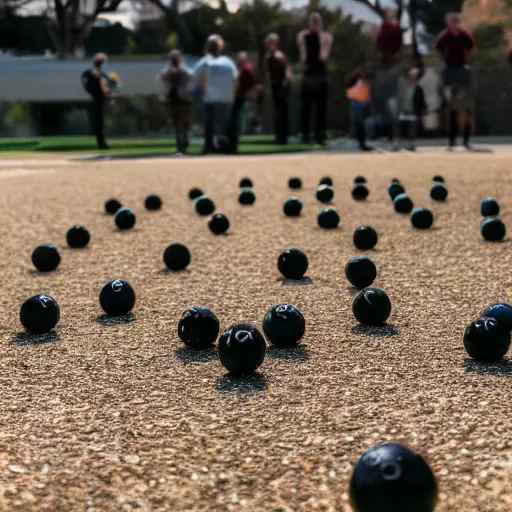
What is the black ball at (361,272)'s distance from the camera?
4.98 metres

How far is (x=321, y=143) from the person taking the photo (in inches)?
802

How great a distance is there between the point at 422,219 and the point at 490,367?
392 centimetres

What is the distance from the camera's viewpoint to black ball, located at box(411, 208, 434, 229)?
7320mm

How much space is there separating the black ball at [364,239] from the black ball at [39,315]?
2809 mm

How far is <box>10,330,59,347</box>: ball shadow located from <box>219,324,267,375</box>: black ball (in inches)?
43.3

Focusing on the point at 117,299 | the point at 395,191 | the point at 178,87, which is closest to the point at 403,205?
the point at 395,191

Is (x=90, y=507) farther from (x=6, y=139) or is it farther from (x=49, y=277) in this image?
(x=6, y=139)

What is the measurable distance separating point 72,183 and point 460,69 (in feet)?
27.6

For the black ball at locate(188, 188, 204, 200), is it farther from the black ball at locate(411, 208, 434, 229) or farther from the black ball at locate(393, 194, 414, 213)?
the black ball at locate(411, 208, 434, 229)

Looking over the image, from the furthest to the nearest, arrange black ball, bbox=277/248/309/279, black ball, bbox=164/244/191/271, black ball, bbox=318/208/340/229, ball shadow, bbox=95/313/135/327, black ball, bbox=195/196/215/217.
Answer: black ball, bbox=195/196/215/217, black ball, bbox=318/208/340/229, black ball, bbox=164/244/191/271, black ball, bbox=277/248/309/279, ball shadow, bbox=95/313/135/327

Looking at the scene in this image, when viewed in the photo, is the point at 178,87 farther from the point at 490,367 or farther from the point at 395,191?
the point at 490,367

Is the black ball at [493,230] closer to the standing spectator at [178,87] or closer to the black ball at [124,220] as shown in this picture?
the black ball at [124,220]

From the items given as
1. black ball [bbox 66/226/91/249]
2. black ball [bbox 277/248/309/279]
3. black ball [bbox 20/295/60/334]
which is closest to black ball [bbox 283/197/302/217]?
black ball [bbox 66/226/91/249]

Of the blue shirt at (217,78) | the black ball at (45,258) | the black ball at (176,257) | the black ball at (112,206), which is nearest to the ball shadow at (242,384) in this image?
the black ball at (176,257)
